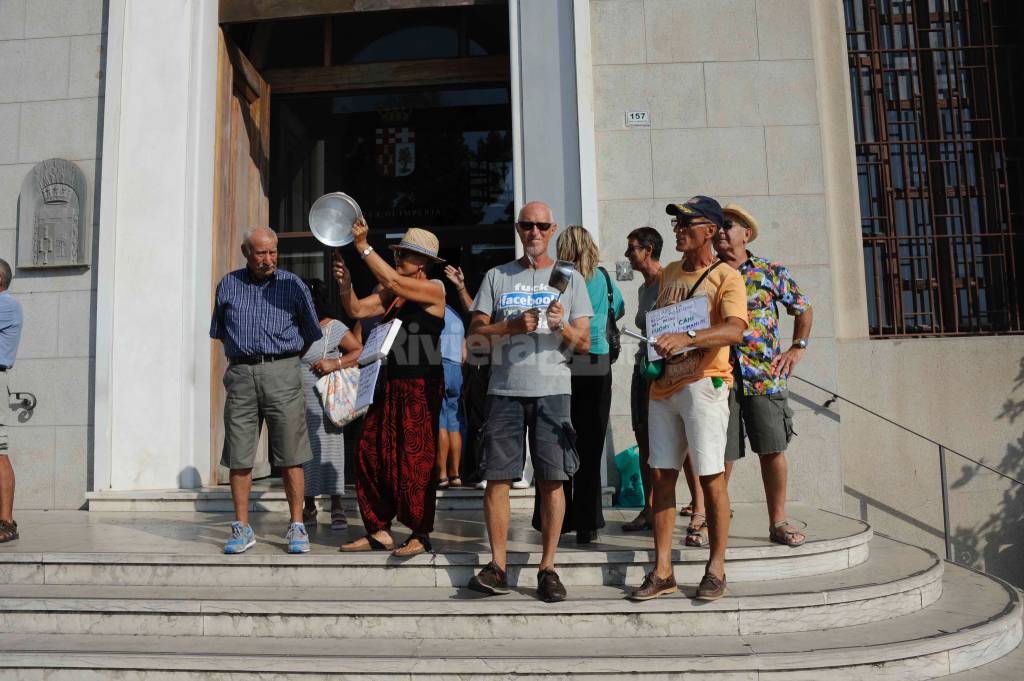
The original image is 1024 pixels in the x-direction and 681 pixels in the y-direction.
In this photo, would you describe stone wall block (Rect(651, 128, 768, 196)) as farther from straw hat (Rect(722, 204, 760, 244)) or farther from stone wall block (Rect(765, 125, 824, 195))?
straw hat (Rect(722, 204, 760, 244))

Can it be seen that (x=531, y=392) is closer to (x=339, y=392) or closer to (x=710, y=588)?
(x=710, y=588)

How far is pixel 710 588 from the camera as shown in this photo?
3955mm

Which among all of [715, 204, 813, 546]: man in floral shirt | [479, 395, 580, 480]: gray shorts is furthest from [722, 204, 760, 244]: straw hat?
[479, 395, 580, 480]: gray shorts

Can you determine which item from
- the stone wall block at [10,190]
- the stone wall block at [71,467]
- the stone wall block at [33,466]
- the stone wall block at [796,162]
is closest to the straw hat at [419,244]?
the stone wall block at [796,162]

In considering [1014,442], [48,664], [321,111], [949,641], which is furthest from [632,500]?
[321,111]

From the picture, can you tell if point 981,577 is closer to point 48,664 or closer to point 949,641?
point 949,641

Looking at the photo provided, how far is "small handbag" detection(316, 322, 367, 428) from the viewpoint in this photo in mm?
5224

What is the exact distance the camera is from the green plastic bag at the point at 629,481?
6633 millimetres

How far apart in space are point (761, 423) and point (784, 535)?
646 mm

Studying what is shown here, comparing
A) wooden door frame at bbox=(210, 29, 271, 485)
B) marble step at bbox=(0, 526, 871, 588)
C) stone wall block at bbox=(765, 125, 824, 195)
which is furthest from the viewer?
wooden door frame at bbox=(210, 29, 271, 485)

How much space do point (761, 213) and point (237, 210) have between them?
16.6ft

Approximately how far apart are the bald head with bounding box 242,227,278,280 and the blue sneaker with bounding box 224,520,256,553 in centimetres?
146

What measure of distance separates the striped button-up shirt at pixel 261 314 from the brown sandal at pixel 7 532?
2.00 meters

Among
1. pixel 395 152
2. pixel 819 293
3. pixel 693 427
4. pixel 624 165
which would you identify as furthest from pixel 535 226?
pixel 395 152
